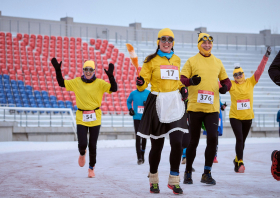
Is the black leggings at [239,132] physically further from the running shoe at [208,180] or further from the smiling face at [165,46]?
the smiling face at [165,46]

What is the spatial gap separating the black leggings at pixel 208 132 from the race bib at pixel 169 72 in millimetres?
914

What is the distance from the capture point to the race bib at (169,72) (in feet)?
16.2

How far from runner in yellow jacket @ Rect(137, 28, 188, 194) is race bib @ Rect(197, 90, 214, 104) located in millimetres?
648

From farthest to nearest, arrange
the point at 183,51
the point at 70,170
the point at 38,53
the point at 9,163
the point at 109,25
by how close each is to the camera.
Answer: the point at 109,25
the point at 183,51
the point at 38,53
the point at 9,163
the point at 70,170

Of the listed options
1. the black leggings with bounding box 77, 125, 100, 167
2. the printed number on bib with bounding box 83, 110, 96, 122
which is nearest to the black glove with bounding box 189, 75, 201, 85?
the printed number on bib with bounding box 83, 110, 96, 122

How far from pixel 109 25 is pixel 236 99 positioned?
25.5 metres

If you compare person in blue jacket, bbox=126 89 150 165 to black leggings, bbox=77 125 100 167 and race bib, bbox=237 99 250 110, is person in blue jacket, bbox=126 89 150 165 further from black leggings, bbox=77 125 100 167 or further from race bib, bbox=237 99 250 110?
race bib, bbox=237 99 250 110

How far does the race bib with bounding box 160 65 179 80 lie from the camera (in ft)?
16.2

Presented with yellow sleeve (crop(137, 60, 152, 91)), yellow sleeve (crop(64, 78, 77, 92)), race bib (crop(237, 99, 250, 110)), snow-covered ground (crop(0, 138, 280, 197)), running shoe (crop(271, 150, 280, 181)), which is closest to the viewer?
running shoe (crop(271, 150, 280, 181))

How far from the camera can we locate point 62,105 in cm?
2020

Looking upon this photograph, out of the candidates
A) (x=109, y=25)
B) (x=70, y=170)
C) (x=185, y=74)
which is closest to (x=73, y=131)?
(x=70, y=170)

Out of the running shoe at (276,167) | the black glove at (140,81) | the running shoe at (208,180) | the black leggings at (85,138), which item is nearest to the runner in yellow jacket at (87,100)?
the black leggings at (85,138)

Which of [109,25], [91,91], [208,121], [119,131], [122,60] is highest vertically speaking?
[109,25]

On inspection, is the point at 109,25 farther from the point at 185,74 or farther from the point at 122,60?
the point at 185,74
